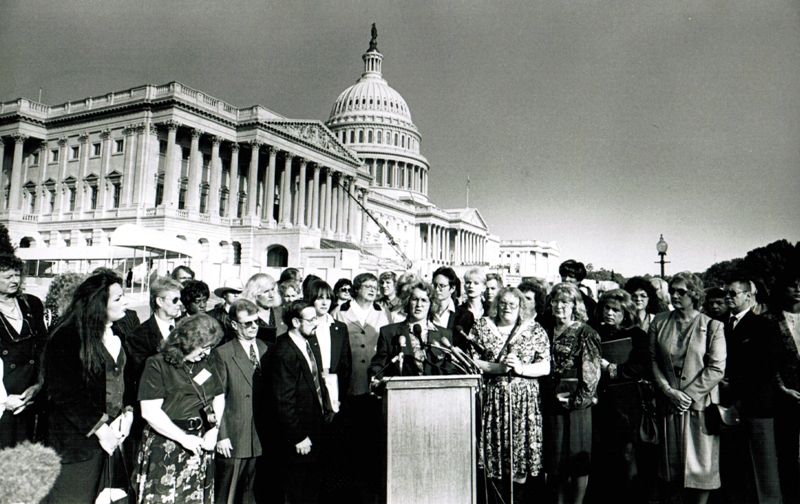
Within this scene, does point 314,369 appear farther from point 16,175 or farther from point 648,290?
point 16,175

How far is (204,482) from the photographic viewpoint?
4.50 m

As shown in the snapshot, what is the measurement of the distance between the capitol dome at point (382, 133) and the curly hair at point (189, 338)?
93.1 meters

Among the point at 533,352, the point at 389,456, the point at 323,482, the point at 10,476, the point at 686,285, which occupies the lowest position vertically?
the point at 323,482

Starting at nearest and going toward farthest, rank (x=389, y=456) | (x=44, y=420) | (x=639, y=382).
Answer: (x=389, y=456) → (x=44, y=420) → (x=639, y=382)

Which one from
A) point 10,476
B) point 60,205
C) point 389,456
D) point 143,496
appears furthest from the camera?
point 60,205

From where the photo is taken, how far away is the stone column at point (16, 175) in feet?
154

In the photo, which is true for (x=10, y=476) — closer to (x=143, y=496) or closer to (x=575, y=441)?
(x=143, y=496)

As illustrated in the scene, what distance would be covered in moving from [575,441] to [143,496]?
3.65 meters

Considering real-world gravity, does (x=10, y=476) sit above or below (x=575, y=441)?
above

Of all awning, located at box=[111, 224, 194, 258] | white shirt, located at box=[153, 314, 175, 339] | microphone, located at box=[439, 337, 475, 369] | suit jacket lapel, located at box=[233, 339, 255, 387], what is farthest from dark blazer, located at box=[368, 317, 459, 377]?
awning, located at box=[111, 224, 194, 258]

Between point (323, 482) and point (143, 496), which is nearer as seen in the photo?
point (143, 496)

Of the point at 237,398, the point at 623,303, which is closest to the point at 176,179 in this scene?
Answer: the point at 237,398

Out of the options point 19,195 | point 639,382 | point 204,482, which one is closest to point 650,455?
point 639,382

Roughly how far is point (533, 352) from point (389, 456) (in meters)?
1.87
